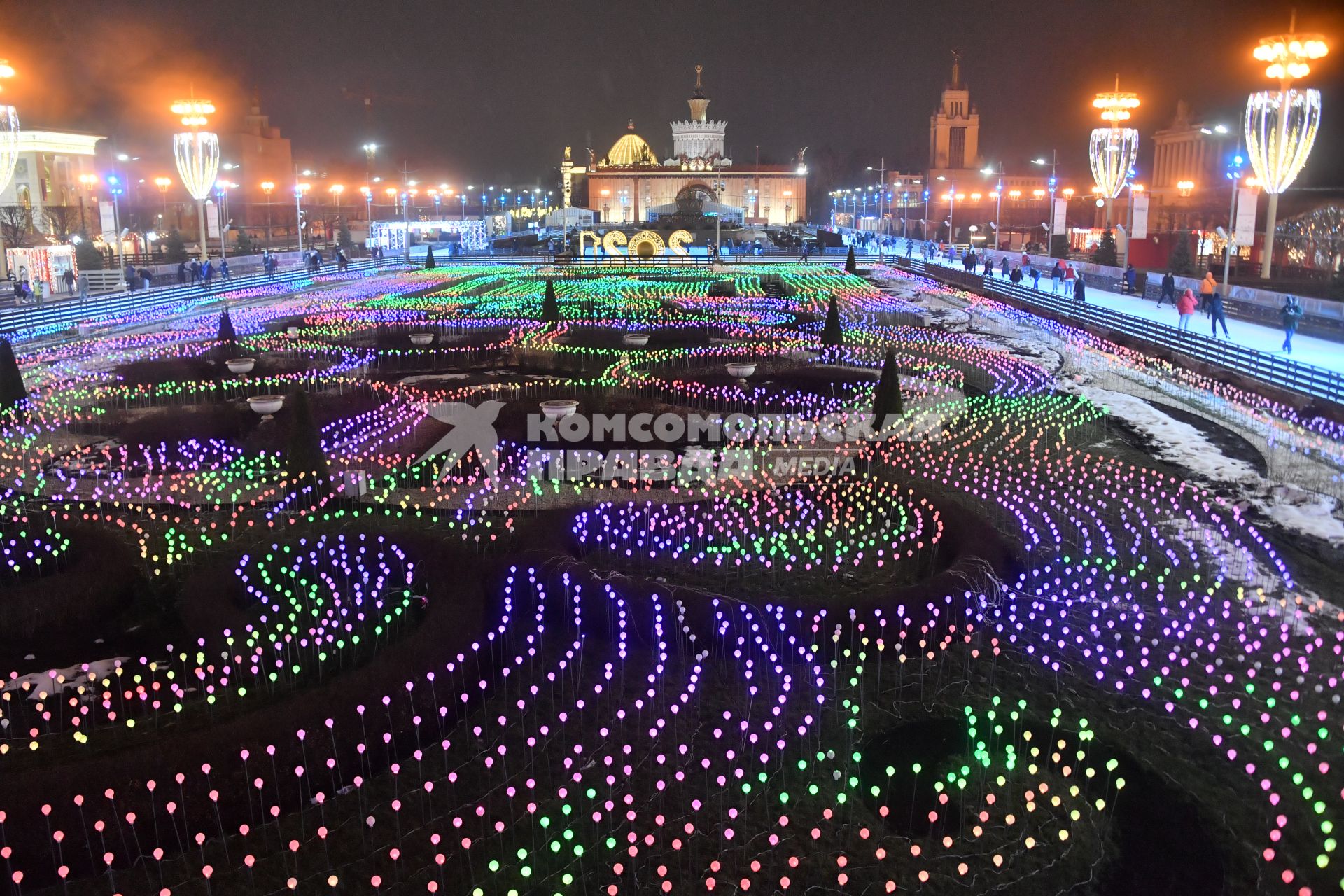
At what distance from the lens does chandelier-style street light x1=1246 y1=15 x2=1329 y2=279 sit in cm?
2538

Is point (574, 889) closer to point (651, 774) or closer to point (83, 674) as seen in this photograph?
point (651, 774)

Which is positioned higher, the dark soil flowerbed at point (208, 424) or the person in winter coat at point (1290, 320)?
the person in winter coat at point (1290, 320)

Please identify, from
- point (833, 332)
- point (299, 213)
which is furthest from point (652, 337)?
point (299, 213)

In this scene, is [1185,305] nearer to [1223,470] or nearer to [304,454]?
[1223,470]

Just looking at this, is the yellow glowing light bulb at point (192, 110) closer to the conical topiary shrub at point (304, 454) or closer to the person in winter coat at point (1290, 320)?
the conical topiary shrub at point (304, 454)

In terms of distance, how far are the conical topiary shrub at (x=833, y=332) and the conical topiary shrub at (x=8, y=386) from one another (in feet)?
50.1

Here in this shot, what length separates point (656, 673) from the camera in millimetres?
8258

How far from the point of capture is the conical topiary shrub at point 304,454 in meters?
12.7

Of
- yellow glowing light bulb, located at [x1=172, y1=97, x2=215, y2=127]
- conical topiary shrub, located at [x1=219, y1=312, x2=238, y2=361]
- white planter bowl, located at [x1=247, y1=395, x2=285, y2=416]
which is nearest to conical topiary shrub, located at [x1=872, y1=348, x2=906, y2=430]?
white planter bowl, located at [x1=247, y1=395, x2=285, y2=416]

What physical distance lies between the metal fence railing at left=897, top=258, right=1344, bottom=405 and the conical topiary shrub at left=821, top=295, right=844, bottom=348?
23.2 feet

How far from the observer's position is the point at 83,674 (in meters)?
8.35

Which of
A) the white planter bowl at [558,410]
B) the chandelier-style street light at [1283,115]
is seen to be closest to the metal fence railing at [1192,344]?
the chandelier-style street light at [1283,115]

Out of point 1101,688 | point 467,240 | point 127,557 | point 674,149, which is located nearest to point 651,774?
point 1101,688

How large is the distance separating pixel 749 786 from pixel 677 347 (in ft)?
56.4
